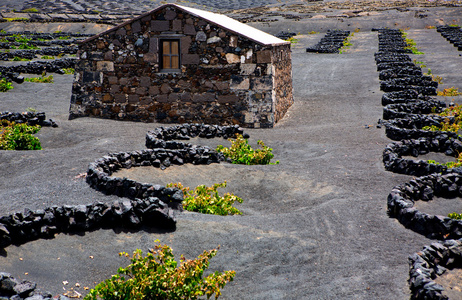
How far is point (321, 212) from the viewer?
810 cm

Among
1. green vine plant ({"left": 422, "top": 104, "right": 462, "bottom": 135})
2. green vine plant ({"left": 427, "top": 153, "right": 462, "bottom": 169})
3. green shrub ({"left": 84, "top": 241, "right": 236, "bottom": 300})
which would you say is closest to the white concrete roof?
green vine plant ({"left": 422, "top": 104, "right": 462, "bottom": 135})

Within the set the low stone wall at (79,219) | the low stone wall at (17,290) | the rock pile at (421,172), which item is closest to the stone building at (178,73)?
the rock pile at (421,172)

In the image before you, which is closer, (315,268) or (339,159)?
(315,268)

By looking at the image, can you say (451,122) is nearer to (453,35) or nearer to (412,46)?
(412,46)

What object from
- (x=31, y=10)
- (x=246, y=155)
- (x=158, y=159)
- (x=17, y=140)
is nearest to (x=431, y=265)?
(x=246, y=155)

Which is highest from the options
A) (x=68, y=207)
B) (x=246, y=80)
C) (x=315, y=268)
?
(x=246, y=80)

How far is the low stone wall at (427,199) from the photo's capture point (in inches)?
278

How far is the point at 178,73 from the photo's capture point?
15438mm

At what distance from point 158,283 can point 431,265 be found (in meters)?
3.80

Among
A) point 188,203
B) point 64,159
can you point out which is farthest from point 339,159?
point 64,159

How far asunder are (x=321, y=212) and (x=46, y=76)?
2364 centimetres

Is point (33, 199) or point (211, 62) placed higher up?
point (211, 62)

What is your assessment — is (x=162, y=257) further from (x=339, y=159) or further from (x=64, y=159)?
(x=339, y=159)

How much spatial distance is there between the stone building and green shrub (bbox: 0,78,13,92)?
320 inches
